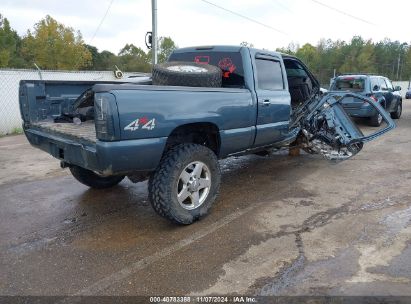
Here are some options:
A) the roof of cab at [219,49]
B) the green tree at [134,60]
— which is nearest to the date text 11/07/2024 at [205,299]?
the roof of cab at [219,49]

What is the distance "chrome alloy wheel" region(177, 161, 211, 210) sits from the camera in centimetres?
406

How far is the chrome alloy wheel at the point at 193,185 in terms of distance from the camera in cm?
406

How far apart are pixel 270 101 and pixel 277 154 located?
2831 mm

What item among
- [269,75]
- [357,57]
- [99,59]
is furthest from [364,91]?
[99,59]

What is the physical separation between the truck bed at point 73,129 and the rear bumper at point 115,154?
0.22ft

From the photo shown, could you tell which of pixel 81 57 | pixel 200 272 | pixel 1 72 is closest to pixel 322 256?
pixel 200 272

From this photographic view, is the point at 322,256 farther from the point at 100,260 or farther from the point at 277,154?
the point at 277,154

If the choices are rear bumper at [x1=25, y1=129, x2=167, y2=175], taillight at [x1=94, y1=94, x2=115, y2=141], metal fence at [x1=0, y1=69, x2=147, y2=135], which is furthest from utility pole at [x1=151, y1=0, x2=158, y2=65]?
taillight at [x1=94, y1=94, x2=115, y2=141]

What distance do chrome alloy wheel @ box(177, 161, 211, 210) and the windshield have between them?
8.69 m

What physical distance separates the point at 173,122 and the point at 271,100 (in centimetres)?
185

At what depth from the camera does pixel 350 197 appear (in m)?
5.16

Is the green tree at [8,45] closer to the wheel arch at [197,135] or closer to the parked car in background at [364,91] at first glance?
the parked car in background at [364,91]

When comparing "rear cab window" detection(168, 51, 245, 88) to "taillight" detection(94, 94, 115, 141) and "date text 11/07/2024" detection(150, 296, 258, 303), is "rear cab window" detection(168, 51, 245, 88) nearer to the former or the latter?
"taillight" detection(94, 94, 115, 141)

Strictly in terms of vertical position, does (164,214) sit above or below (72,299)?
above
